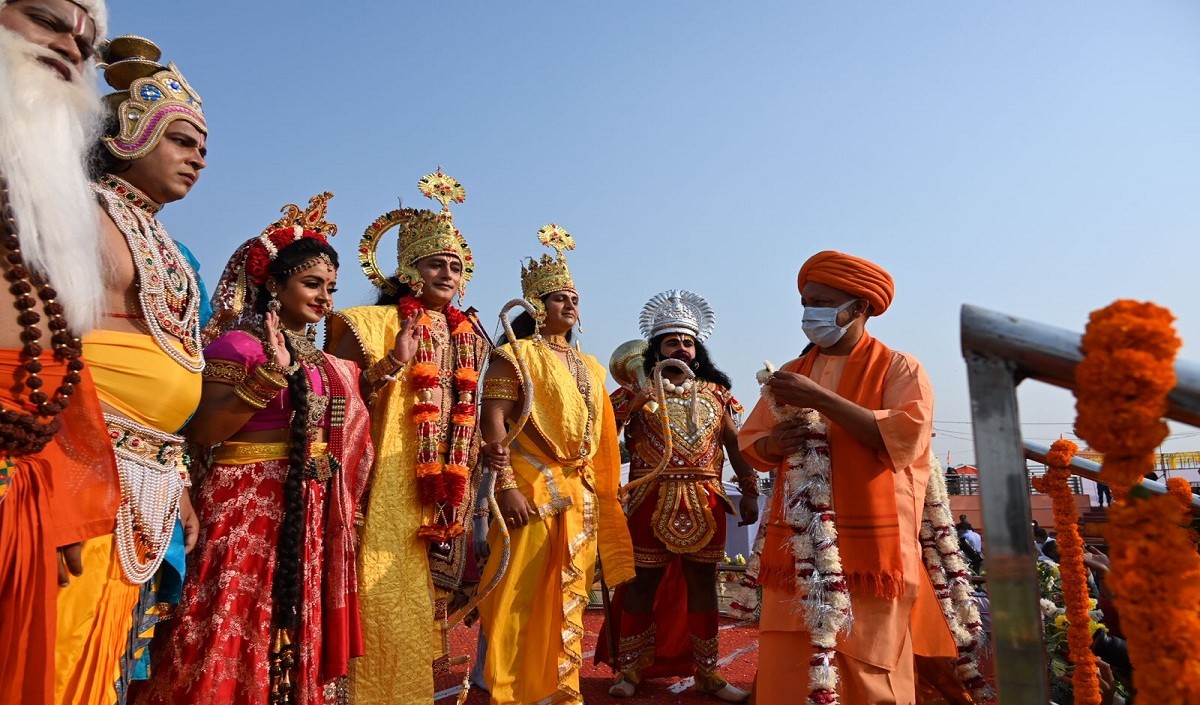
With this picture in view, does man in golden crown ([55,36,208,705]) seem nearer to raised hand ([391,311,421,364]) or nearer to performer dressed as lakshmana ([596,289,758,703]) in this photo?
raised hand ([391,311,421,364])

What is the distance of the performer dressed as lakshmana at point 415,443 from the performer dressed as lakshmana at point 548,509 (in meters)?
0.24

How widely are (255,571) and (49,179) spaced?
1664 millimetres

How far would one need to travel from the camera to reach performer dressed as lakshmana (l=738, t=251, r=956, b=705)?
3318mm

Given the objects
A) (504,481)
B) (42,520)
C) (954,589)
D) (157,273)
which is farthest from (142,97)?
(954,589)

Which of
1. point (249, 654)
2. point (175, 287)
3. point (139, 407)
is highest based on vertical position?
point (175, 287)

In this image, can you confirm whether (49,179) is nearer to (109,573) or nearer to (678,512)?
(109,573)

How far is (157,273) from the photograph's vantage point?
2.67m

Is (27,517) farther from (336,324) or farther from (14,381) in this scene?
(336,324)

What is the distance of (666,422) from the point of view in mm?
5832

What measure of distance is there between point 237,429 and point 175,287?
0.74m

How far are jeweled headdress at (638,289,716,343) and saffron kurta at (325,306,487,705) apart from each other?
2371mm

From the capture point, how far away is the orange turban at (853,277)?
12.0 feet

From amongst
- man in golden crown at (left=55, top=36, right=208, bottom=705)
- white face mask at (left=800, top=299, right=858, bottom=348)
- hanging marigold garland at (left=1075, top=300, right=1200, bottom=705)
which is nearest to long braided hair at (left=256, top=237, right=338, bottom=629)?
man in golden crown at (left=55, top=36, right=208, bottom=705)

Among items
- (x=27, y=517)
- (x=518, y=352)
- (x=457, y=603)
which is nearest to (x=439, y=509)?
(x=457, y=603)
